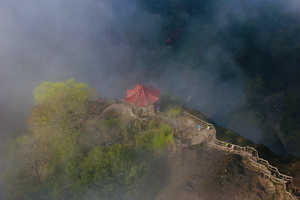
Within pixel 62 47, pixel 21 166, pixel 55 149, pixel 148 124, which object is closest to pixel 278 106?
pixel 148 124

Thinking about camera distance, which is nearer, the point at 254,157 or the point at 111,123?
the point at 254,157

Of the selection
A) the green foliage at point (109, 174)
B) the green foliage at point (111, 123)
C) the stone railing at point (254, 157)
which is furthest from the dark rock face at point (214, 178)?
the green foliage at point (111, 123)

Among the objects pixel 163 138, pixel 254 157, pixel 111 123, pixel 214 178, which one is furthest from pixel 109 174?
pixel 254 157

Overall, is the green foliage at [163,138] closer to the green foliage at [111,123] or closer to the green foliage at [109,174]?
the green foliage at [109,174]

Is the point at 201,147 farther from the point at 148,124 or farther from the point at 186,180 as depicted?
the point at 148,124

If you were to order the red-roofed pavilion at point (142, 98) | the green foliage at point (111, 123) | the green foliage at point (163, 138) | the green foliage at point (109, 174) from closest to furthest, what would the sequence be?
the green foliage at point (109, 174)
the green foliage at point (163, 138)
the red-roofed pavilion at point (142, 98)
the green foliage at point (111, 123)

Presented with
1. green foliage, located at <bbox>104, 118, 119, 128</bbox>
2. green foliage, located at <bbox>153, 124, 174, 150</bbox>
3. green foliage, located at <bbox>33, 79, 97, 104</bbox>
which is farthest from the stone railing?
green foliage, located at <bbox>33, 79, 97, 104</bbox>

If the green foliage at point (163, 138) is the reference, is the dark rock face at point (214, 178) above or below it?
below

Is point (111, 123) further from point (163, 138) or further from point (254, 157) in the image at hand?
point (254, 157)
